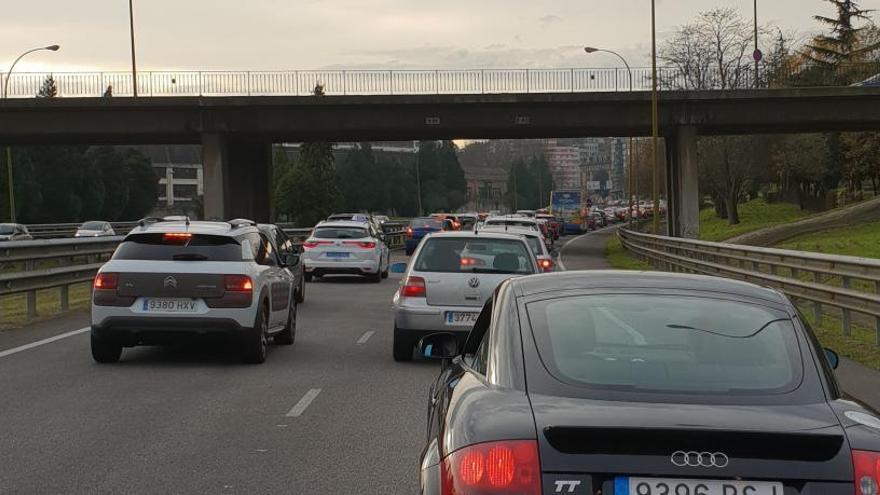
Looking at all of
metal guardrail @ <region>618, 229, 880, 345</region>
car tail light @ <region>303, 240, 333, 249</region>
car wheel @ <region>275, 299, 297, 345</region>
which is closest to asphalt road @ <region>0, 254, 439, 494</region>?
car wheel @ <region>275, 299, 297, 345</region>

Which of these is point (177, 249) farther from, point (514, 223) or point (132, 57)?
point (132, 57)

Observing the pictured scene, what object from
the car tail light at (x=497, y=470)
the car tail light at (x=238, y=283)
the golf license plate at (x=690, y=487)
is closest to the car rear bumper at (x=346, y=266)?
the car tail light at (x=238, y=283)

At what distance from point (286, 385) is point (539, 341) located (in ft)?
23.0

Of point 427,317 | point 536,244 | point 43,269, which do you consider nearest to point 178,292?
point 427,317

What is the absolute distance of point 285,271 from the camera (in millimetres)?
14734

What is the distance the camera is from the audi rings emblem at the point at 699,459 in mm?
3580

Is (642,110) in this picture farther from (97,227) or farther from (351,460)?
(351,460)

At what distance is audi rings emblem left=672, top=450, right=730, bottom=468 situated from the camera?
358 cm

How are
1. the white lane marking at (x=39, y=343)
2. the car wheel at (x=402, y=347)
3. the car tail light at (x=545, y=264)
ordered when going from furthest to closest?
the car tail light at (x=545, y=264) < the white lane marking at (x=39, y=343) < the car wheel at (x=402, y=347)

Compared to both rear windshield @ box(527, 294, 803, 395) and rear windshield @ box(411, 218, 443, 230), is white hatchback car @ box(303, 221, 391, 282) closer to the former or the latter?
rear windshield @ box(411, 218, 443, 230)

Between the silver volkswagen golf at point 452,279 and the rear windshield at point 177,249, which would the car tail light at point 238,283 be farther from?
the silver volkswagen golf at point 452,279

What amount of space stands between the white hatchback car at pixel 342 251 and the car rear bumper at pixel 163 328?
55.6 ft

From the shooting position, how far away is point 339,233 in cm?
2936

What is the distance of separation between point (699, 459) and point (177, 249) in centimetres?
961
